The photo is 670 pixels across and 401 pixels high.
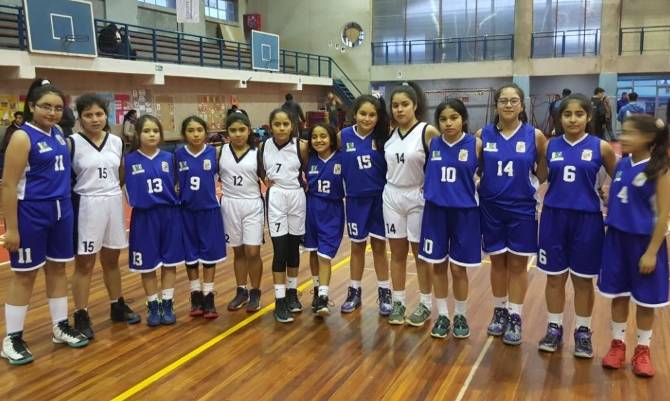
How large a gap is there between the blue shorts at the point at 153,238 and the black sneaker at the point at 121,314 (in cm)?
42

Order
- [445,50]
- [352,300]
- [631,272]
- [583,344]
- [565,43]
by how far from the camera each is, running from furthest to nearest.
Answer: [445,50], [565,43], [352,300], [583,344], [631,272]

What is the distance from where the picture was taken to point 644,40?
19.7 meters

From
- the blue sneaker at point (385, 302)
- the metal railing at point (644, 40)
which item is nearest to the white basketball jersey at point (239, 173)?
the blue sneaker at point (385, 302)

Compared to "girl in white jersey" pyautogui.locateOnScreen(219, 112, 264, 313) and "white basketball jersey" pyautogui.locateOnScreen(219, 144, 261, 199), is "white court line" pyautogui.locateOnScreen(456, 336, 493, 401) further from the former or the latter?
"white basketball jersey" pyautogui.locateOnScreen(219, 144, 261, 199)

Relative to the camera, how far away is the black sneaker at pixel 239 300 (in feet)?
15.5

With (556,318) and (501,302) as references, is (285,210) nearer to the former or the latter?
(501,302)

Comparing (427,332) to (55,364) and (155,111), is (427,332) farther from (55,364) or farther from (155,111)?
(155,111)

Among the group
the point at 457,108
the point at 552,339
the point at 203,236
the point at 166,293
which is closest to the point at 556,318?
the point at 552,339

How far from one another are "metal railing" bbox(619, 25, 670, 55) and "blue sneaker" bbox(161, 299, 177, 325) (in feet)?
65.7

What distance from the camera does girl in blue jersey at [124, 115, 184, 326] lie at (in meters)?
4.12

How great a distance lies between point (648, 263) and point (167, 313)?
3.36m

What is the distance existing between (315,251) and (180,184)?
117 centimetres

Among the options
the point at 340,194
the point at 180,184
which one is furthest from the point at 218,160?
the point at 340,194

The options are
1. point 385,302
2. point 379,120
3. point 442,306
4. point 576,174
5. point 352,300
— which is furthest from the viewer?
point 352,300
